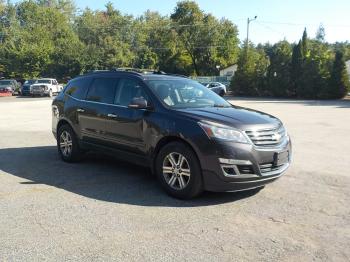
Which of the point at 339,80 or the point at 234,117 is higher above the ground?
the point at 339,80

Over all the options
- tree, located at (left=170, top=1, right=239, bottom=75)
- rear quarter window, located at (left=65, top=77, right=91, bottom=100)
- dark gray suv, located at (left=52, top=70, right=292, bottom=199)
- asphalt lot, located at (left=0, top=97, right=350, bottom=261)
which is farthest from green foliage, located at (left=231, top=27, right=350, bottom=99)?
dark gray suv, located at (left=52, top=70, right=292, bottom=199)

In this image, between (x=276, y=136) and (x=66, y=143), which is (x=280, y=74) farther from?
(x=276, y=136)

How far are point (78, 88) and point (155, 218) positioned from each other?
3875 millimetres

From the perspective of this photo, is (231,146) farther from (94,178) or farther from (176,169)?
(94,178)

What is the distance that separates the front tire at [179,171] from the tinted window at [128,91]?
112 cm

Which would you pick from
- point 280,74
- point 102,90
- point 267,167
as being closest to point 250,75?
point 280,74

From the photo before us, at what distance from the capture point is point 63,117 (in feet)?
27.0

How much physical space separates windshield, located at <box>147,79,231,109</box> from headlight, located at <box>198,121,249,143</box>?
86cm

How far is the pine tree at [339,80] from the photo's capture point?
38469 mm

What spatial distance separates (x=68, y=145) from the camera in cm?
810

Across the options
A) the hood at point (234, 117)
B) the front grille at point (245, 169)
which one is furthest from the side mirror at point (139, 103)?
the front grille at point (245, 169)

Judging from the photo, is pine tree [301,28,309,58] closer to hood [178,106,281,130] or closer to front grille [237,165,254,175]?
hood [178,106,281,130]

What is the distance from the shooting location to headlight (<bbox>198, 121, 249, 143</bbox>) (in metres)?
5.47

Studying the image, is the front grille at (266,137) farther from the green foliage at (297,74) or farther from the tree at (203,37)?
the tree at (203,37)
